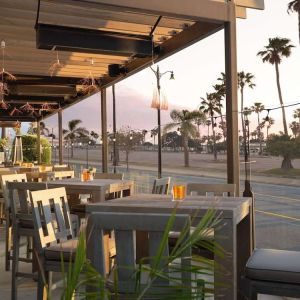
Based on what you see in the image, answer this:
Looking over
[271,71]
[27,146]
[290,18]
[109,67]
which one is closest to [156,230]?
[109,67]

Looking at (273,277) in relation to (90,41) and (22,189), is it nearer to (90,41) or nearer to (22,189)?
(22,189)

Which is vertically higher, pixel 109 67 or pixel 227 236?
pixel 109 67

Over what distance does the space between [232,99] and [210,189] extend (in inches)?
51.1

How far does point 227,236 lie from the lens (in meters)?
2.03

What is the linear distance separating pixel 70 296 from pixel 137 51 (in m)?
4.45

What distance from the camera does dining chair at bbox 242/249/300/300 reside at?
1842 mm

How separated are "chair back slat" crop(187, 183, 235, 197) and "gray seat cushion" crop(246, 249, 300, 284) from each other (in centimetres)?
132

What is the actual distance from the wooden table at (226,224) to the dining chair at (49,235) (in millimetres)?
324

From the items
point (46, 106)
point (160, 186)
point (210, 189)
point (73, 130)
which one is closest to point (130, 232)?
point (210, 189)

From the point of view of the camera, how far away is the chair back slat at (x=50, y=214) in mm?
2504

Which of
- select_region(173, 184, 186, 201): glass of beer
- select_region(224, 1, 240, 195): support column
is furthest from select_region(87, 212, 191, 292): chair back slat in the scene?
select_region(224, 1, 240, 195): support column

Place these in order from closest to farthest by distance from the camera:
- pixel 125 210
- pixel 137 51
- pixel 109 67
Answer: pixel 125 210, pixel 137 51, pixel 109 67

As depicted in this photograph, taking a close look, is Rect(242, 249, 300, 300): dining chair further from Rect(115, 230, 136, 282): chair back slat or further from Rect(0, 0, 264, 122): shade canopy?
Rect(0, 0, 264, 122): shade canopy

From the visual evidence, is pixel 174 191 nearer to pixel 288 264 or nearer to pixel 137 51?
pixel 288 264
